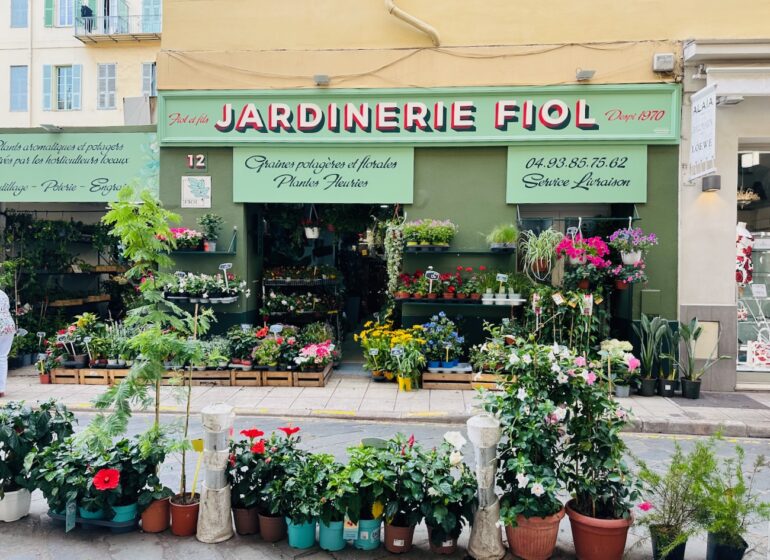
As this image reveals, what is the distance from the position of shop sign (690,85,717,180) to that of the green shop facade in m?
0.40

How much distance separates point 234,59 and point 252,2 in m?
1.20

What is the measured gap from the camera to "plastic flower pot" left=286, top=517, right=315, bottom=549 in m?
4.04

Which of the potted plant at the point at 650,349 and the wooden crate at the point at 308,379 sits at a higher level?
the potted plant at the point at 650,349

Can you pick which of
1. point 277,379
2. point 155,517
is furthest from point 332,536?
point 277,379

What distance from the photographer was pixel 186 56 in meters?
10.6

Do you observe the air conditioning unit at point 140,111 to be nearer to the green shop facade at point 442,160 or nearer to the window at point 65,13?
the green shop facade at point 442,160

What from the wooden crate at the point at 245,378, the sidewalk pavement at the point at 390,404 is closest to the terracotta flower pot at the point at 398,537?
the sidewalk pavement at the point at 390,404

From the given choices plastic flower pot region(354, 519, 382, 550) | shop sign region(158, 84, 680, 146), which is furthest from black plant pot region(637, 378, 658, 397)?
plastic flower pot region(354, 519, 382, 550)

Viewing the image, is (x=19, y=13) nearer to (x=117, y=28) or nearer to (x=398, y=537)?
(x=117, y=28)

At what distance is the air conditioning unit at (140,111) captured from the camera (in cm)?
1197

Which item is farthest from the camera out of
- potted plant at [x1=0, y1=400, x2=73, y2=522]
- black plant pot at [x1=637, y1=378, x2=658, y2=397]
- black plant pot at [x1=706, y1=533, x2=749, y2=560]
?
black plant pot at [x1=637, y1=378, x2=658, y2=397]

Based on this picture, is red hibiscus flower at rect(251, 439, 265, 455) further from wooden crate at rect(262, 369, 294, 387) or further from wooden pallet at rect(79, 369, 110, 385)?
Result: wooden pallet at rect(79, 369, 110, 385)

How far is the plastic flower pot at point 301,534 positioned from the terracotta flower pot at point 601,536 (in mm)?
1962

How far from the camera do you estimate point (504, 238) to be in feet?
32.0
